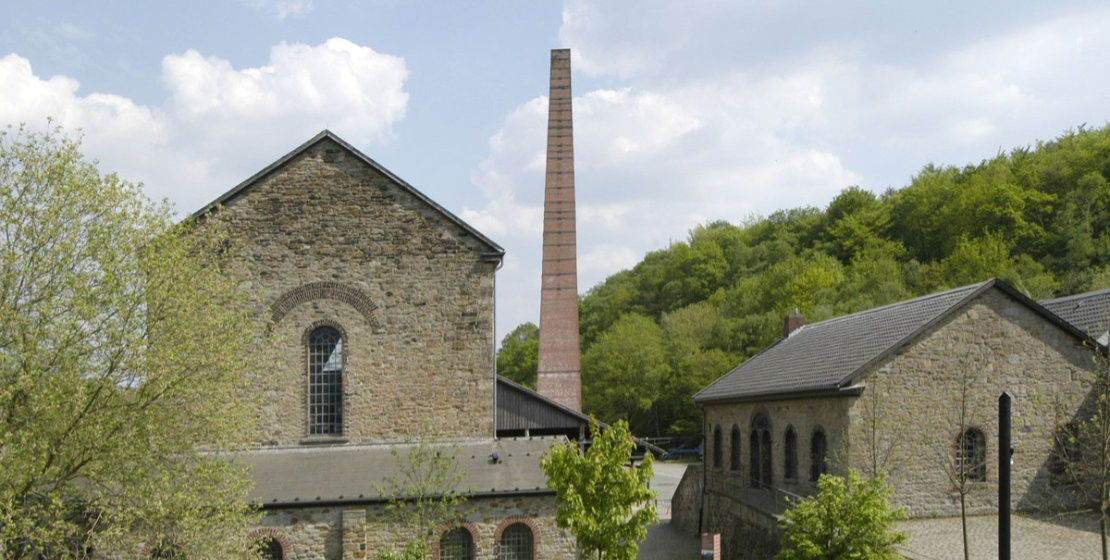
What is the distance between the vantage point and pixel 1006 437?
11258mm

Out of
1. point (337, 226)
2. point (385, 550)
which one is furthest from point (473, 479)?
point (337, 226)

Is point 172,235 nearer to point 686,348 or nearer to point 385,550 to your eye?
point 385,550

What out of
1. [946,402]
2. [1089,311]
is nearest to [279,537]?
[946,402]

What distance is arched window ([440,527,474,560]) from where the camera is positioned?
55.6 ft

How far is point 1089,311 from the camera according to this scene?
22656 mm

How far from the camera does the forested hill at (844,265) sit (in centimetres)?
4759

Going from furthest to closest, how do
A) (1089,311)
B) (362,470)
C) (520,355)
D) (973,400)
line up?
(520,355) < (1089,311) < (973,400) < (362,470)

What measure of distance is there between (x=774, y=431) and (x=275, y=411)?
12.8 m

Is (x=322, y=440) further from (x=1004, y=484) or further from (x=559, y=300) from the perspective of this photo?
(x=559, y=300)

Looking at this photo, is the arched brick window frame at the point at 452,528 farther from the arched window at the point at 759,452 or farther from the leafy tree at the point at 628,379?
the leafy tree at the point at 628,379

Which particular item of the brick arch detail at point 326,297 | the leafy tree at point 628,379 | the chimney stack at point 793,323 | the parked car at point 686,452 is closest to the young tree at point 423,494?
the brick arch detail at point 326,297

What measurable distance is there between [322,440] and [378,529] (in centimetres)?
272

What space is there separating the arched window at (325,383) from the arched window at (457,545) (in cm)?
344

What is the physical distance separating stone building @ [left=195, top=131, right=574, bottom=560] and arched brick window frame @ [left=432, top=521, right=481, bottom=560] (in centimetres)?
131
